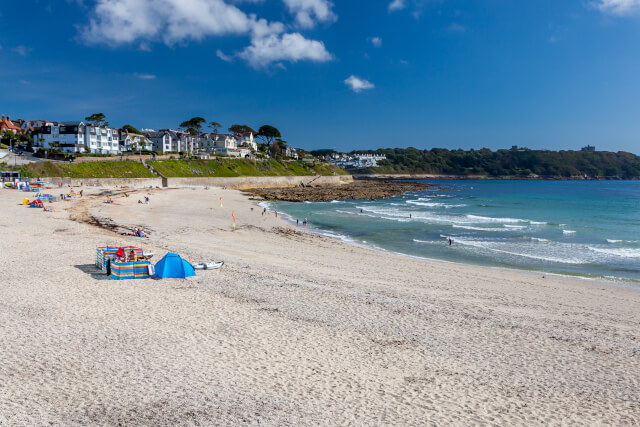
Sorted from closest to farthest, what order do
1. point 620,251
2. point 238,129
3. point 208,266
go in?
point 208,266 < point 620,251 < point 238,129

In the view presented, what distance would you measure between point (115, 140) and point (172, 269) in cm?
8518

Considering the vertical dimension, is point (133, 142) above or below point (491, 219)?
above

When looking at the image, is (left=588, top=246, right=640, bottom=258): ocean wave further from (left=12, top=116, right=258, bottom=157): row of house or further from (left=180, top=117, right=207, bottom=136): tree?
(left=180, top=117, right=207, bottom=136): tree

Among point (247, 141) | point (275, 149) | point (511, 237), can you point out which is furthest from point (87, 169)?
point (275, 149)

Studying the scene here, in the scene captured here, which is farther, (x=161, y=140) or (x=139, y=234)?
(x=161, y=140)

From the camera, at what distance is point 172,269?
1516 centimetres

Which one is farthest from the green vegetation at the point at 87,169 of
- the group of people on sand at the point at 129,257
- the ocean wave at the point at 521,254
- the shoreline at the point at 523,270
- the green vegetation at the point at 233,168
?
the ocean wave at the point at 521,254

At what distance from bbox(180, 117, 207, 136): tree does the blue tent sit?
115223 millimetres

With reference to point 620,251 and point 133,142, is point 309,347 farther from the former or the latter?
point 133,142

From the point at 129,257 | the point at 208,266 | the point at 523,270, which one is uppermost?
the point at 129,257

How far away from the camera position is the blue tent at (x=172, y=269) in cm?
1502

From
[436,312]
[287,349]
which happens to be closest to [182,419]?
[287,349]

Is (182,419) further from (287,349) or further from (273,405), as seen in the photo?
(287,349)

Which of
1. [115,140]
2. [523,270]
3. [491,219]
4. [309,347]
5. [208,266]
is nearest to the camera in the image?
[309,347]
